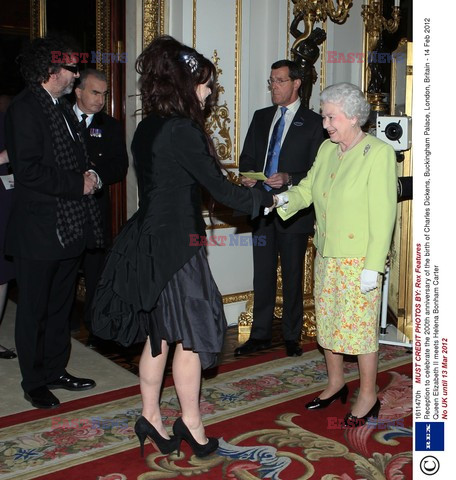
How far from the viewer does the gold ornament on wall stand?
4.89 m

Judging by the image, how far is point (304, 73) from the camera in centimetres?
499

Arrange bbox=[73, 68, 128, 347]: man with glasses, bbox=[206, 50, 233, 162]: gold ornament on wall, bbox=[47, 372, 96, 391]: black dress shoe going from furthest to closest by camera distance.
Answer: bbox=[206, 50, 233, 162]: gold ornament on wall < bbox=[73, 68, 128, 347]: man with glasses < bbox=[47, 372, 96, 391]: black dress shoe

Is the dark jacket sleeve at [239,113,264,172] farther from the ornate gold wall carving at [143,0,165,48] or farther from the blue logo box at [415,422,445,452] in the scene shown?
the blue logo box at [415,422,445,452]

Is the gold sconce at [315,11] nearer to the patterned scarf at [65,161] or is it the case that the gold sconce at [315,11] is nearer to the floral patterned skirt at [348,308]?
the patterned scarf at [65,161]

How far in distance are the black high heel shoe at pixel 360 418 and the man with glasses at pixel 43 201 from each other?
55.5 inches

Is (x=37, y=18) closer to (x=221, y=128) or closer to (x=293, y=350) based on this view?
(x=221, y=128)

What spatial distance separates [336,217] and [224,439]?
3.60 feet

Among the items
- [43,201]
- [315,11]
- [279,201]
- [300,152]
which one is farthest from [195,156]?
[315,11]

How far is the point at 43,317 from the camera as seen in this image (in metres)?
3.50

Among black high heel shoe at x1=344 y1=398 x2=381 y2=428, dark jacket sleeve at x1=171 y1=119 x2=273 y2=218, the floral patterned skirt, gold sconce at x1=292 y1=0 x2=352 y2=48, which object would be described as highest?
gold sconce at x1=292 y1=0 x2=352 y2=48

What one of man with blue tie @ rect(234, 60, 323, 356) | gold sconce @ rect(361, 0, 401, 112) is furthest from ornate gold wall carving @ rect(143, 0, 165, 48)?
gold sconce @ rect(361, 0, 401, 112)

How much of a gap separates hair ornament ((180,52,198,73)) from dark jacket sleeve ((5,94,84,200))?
36.3 inches

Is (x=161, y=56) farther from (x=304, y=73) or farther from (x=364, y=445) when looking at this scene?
(x=304, y=73)

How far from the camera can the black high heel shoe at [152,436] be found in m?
2.88
